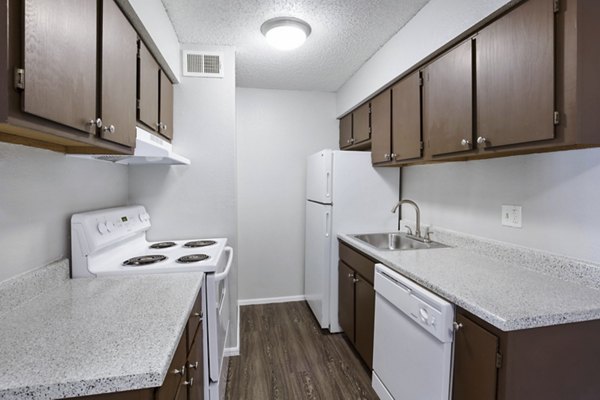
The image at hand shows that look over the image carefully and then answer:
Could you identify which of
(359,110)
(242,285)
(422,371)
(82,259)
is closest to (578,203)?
(422,371)

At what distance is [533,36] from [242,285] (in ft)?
10.2

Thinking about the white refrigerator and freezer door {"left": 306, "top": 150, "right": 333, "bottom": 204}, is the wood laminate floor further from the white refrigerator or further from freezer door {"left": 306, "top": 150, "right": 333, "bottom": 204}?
freezer door {"left": 306, "top": 150, "right": 333, "bottom": 204}

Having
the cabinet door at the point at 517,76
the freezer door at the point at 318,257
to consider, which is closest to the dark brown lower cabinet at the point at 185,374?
the freezer door at the point at 318,257

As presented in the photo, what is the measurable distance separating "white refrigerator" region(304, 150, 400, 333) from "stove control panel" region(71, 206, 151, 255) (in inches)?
56.8

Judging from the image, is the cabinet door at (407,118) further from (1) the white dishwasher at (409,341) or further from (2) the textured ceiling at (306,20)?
(1) the white dishwasher at (409,341)

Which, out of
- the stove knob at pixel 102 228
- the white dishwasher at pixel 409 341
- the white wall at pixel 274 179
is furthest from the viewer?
the white wall at pixel 274 179

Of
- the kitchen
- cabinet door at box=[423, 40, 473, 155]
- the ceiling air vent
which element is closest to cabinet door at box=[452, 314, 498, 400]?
the kitchen

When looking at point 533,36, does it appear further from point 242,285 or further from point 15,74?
point 242,285

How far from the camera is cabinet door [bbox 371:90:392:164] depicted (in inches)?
93.1

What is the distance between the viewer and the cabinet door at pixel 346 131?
3.19 meters

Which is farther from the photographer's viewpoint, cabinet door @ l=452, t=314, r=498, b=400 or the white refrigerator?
the white refrigerator

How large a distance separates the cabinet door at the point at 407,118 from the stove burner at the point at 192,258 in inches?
58.2

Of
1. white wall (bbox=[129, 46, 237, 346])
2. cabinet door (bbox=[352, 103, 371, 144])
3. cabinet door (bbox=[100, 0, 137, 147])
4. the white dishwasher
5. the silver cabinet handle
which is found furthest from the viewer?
cabinet door (bbox=[352, 103, 371, 144])

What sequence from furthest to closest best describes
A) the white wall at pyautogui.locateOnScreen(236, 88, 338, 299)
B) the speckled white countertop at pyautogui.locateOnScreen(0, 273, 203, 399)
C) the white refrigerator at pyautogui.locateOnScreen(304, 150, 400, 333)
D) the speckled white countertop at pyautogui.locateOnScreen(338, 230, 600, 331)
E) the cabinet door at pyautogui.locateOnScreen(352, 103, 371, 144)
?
the white wall at pyautogui.locateOnScreen(236, 88, 338, 299) → the cabinet door at pyautogui.locateOnScreen(352, 103, 371, 144) → the white refrigerator at pyautogui.locateOnScreen(304, 150, 400, 333) → the speckled white countertop at pyautogui.locateOnScreen(338, 230, 600, 331) → the speckled white countertop at pyautogui.locateOnScreen(0, 273, 203, 399)
